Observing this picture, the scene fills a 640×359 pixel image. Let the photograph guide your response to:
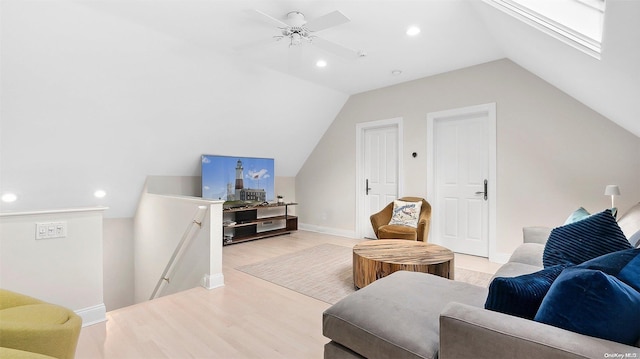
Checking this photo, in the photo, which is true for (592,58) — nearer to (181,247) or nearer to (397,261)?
(397,261)

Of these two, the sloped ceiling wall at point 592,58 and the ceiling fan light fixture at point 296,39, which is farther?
the ceiling fan light fixture at point 296,39

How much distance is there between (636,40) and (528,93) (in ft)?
8.85

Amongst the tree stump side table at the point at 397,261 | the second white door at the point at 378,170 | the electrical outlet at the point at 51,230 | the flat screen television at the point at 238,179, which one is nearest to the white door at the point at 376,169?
the second white door at the point at 378,170

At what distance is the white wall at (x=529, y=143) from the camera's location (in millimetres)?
3203

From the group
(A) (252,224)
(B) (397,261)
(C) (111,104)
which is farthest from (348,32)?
(A) (252,224)

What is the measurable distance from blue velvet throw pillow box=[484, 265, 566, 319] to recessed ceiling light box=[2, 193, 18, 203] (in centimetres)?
473

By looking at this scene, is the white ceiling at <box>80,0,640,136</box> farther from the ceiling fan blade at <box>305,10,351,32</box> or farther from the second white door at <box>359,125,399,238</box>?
the second white door at <box>359,125,399,238</box>

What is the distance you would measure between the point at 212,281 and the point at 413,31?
10.9ft

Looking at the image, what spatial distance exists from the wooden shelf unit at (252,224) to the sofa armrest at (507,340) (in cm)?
421

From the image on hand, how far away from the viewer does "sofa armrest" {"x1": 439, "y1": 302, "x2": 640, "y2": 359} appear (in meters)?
0.85

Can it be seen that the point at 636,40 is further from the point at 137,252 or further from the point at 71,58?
the point at 137,252

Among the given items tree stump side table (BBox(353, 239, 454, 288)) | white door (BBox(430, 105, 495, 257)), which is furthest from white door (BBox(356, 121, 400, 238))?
tree stump side table (BBox(353, 239, 454, 288))

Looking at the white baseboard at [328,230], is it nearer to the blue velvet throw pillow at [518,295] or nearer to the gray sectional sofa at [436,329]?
the gray sectional sofa at [436,329]

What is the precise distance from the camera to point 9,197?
3.30 metres
